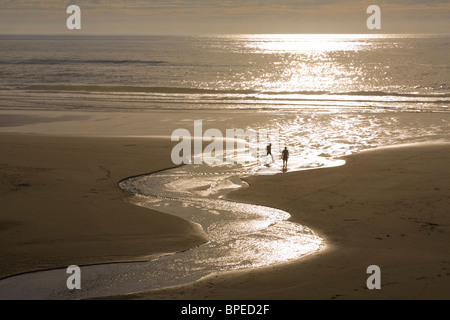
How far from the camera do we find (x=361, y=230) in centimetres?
1302

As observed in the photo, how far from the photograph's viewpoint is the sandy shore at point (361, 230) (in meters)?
9.66

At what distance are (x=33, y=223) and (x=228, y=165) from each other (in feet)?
27.8

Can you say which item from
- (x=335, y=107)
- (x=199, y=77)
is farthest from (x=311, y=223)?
(x=199, y=77)

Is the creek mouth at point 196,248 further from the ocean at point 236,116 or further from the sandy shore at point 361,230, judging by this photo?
the sandy shore at point 361,230

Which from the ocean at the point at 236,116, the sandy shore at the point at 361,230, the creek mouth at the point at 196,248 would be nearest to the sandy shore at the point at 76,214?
the creek mouth at the point at 196,248

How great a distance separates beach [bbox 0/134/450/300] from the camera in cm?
998

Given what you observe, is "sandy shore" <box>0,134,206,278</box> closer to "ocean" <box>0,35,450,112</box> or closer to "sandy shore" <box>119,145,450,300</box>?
"sandy shore" <box>119,145,450,300</box>

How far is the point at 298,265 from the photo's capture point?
1085cm

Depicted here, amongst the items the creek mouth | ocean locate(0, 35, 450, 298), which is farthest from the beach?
ocean locate(0, 35, 450, 298)

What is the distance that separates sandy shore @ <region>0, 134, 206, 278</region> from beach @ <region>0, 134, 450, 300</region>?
0.03m

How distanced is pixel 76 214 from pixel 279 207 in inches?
210

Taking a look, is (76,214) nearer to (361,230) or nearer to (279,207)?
(279,207)

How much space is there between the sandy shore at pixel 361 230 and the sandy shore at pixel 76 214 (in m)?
2.45

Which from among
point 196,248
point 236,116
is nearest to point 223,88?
point 236,116
